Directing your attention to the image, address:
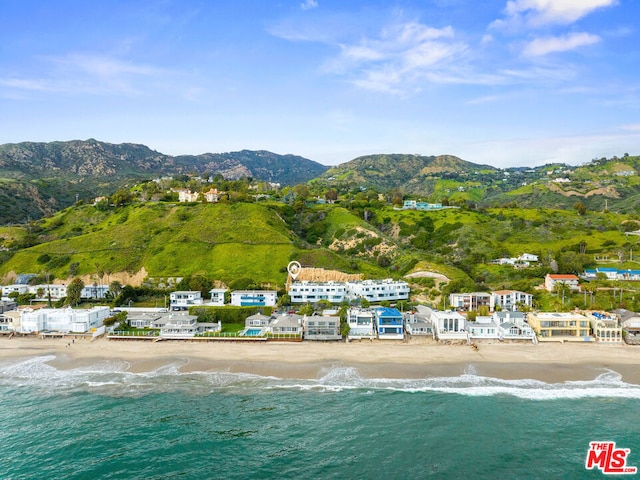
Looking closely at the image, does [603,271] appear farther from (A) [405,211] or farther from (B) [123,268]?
(B) [123,268]

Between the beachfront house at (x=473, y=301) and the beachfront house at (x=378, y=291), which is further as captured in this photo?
the beachfront house at (x=378, y=291)

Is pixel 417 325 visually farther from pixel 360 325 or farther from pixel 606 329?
pixel 606 329

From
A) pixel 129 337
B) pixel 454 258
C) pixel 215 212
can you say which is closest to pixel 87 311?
pixel 129 337

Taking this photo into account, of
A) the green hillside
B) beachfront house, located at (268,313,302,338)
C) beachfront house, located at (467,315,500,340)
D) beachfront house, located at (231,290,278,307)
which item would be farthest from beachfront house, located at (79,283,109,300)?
beachfront house, located at (467,315,500,340)

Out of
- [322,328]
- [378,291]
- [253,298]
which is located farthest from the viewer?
[378,291]

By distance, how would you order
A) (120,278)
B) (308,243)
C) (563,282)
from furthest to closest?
(308,243), (120,278), (563,282)

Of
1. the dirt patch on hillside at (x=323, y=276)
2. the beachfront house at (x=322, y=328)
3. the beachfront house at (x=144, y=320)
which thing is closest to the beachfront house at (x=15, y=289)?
the beachfront house at (x=144, y=320)

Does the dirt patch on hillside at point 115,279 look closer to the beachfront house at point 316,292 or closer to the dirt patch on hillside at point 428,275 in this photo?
the beachfront house at point 316,292

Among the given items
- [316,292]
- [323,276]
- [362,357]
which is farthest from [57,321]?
[362,357]
